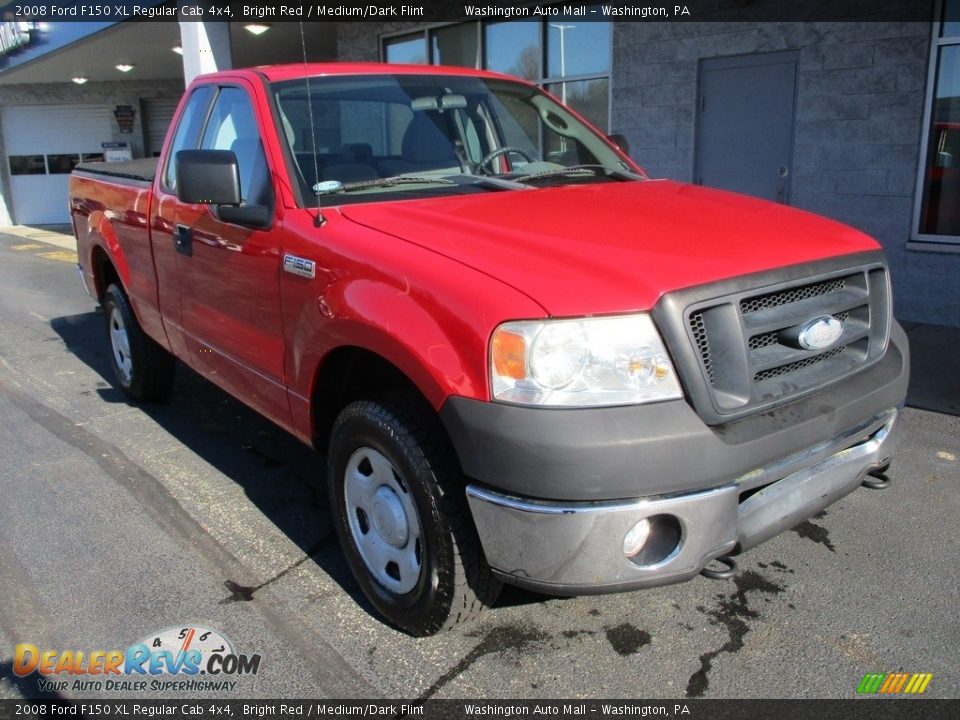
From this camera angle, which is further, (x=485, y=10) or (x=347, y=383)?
(x=485, y=10)

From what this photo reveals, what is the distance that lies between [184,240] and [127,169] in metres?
2.38

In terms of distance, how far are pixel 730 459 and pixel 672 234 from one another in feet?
2.65

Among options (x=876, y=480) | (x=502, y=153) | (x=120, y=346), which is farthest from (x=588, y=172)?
(x=120, y=346)

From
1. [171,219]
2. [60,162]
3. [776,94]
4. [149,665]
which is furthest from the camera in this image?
[60,162]

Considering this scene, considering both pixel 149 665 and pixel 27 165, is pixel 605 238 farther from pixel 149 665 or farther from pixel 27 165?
pixel 27 165

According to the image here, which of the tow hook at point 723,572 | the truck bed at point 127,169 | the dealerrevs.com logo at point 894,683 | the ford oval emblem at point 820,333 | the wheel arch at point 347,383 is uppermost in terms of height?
the truck bed at point 127,169

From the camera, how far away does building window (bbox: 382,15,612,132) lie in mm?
9398

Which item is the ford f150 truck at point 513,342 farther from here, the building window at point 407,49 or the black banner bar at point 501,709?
the building window at point 407,49

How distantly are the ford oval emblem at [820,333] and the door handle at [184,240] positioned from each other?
2.77m

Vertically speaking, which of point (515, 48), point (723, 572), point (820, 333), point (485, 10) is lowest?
point (723, 572)

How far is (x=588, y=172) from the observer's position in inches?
152

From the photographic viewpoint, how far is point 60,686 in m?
2.68

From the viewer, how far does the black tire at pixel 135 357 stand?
5250mm

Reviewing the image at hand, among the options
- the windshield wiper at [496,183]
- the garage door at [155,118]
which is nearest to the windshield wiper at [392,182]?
the windshield wiper at [496,183]
